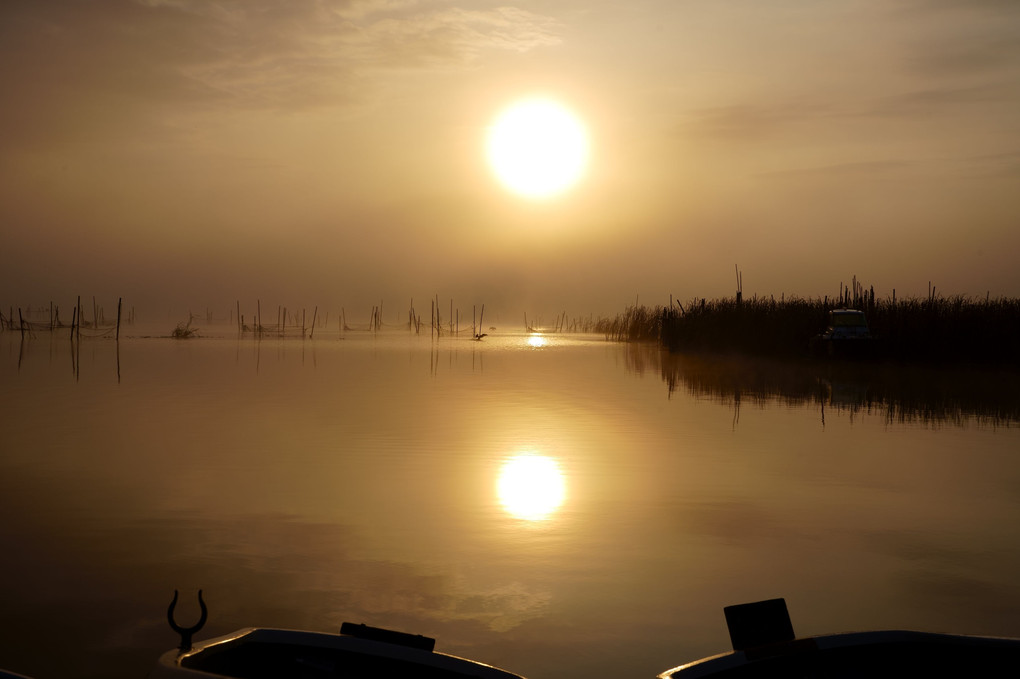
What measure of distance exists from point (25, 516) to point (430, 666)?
637cm

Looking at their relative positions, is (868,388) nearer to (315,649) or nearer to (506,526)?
(506,526)

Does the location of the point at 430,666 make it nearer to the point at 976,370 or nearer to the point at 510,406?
the point at 510,406

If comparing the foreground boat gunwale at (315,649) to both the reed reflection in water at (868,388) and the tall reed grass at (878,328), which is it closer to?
the reed reflection in water at (868,388)

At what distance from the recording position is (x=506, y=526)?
27.3 ft

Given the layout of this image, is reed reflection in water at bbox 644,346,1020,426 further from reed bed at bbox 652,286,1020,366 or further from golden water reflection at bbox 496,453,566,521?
golden water reflection at bbox 496,453,566,521

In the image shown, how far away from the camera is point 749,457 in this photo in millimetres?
12406

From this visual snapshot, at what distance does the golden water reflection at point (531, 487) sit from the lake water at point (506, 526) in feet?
0.17

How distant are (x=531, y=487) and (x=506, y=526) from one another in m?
1.93

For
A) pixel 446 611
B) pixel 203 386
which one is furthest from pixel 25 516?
pixel 203 386

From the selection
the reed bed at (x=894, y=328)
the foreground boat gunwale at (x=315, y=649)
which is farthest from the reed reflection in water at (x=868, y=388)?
the foreground boat gunwale at (x=315, y=649)

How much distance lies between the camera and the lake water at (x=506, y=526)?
18.7ft

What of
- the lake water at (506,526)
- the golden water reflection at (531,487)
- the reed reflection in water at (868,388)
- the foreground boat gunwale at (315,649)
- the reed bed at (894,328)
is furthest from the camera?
the reed bed at (894,328)

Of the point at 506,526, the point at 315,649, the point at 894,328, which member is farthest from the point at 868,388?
the point at 315,649

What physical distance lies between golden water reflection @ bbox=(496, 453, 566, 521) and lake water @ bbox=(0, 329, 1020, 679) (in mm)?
53
